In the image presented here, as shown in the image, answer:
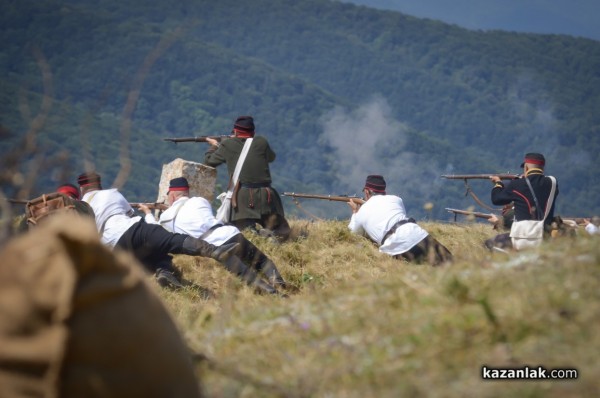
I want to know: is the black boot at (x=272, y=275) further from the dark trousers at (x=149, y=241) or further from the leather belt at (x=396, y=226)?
the leather belt at (x=396, y=226)

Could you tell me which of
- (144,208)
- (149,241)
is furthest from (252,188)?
(149,241)

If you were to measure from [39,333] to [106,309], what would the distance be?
0.82ft

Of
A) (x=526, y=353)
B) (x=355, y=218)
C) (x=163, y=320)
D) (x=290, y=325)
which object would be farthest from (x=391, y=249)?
(x=163, y=320)

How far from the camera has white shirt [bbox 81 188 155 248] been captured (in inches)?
392

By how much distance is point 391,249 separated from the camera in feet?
35.0

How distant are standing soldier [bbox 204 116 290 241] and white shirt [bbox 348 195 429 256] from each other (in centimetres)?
123

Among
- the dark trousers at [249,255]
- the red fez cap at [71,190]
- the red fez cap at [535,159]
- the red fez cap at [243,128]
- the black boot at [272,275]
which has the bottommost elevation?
the black boot at [272,275]

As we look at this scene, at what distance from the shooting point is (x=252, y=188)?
39.7 ft

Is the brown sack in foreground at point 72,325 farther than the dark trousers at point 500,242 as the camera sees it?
No

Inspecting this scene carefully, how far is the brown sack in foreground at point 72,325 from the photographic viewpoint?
135 inches

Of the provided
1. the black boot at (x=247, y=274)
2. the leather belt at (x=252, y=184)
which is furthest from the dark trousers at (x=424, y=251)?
the leather belt at (x=252, y=184)

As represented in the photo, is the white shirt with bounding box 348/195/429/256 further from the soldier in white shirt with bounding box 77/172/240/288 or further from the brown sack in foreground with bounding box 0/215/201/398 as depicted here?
the brown sack in foreground with bounding box 0/215/201/398

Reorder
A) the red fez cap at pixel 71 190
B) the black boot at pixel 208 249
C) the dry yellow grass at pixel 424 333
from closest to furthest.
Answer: the dry yellow grass at pixel 424 333 → the black boot at pixel 208 249 → the red fez cap at pixel 71 190

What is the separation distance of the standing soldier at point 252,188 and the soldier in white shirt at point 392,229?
3.83ft
